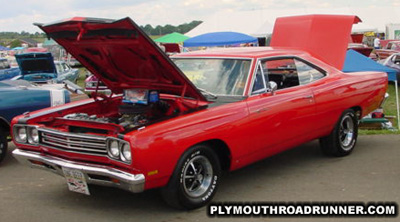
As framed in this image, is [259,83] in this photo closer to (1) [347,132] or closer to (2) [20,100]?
(1) [347,132]

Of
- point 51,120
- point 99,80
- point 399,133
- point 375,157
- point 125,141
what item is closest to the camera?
point 125,141

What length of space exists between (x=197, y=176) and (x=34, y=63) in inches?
503

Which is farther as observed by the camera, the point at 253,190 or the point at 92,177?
the point at 253,190

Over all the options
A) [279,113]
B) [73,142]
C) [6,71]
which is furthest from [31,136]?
[6,71]

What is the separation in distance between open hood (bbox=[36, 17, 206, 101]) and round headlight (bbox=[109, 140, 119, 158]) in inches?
35.1

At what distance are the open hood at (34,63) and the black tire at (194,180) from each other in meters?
12.6

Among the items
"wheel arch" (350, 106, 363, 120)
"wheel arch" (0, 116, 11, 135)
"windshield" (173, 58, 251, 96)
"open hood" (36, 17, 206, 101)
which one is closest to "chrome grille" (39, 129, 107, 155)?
"open hood" (36, 17, 206, 101)

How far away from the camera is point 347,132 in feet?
21.0

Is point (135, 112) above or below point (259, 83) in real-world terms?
below

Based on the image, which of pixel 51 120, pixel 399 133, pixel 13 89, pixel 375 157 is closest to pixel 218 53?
pixel 51 120

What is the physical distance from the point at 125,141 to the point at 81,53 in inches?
63.9

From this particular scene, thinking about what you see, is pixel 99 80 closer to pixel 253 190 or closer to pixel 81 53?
pixel 81 53

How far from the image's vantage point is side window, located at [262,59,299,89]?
226 inches

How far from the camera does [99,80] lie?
5.51 m
